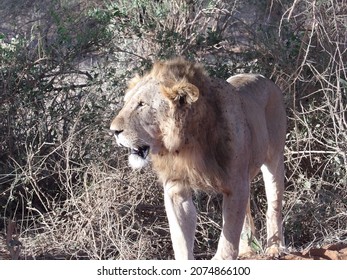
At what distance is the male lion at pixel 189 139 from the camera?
539 centimetres

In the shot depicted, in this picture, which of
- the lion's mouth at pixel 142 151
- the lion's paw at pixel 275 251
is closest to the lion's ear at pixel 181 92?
the lion's mouth at pixel 142 151

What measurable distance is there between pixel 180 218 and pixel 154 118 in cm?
81

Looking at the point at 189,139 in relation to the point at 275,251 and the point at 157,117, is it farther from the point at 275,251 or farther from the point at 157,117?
the point at 275,251

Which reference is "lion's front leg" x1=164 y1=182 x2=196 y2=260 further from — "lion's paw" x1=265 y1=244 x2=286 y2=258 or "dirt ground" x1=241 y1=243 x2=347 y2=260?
"lion's paw" x1=265 y1=244 x2=286 y2=258

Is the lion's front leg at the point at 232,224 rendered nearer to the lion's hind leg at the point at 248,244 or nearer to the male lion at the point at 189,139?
the male lion at the point at 189,139

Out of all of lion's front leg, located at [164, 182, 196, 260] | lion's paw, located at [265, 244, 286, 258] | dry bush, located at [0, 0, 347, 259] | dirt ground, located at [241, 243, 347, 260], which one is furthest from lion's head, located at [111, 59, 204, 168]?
dry bush, located at [0, 0, 347, 259]

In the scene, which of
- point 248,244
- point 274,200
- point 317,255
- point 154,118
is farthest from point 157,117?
point 274,200

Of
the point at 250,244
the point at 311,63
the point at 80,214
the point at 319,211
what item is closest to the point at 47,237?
the point at 80,214

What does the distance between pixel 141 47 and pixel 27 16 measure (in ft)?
5.39

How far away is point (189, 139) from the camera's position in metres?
5.53

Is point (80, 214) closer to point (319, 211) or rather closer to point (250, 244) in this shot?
point (250, 244)

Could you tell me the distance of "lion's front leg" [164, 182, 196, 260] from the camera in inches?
228

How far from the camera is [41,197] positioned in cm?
817

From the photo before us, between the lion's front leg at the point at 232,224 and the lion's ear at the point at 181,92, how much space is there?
71 centimetres
